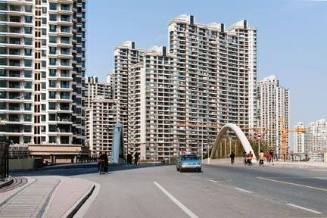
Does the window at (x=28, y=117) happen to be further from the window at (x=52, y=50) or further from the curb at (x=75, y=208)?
the curb at (x=75, y=208)

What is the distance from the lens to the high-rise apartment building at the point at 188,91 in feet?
557

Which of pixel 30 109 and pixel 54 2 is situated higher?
pixel 54 2

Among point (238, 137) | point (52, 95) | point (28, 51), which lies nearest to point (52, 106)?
point (52, 95)

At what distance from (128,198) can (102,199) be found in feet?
2.97

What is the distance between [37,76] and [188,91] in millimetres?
56624

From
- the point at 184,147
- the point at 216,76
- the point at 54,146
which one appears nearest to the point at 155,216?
the point at 54,146

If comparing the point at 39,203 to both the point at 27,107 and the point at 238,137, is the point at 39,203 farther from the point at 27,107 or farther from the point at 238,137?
the point at 27,107

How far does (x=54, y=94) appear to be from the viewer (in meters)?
127

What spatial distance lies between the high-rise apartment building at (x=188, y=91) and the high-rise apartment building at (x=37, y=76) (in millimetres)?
41533

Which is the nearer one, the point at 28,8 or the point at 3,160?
the point at 3,160

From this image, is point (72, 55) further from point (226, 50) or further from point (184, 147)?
point (226, 50)

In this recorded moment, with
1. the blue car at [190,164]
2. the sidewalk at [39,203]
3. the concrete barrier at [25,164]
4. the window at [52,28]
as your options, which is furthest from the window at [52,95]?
the sidewalk at [39,203]

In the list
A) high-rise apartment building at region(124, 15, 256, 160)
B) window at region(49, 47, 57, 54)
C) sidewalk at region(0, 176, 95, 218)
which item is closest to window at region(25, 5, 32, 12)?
window at region(49, 47, 57, 54)

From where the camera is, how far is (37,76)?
131375mm
